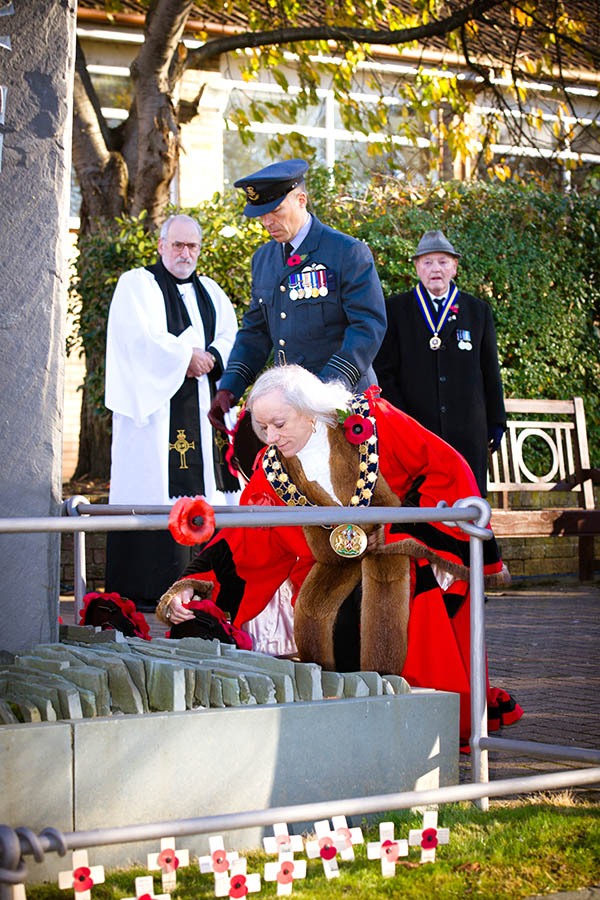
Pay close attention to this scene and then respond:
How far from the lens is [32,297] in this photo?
158 inches

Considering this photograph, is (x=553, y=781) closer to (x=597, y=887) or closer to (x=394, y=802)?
(x=597, y=887)

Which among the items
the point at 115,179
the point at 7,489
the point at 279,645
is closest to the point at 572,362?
the point at 115,179

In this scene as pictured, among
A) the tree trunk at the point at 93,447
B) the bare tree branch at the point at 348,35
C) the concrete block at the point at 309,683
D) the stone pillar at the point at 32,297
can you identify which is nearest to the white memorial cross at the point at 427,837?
the concrete block at the point at 309,683

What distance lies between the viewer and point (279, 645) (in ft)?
14.4

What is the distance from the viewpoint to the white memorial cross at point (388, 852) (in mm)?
2791

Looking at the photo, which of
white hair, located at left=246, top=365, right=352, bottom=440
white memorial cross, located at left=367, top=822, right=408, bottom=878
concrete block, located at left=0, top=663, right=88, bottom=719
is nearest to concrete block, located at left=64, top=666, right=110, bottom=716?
concrete block, located at left=0, top=663, right=88, bottom=719

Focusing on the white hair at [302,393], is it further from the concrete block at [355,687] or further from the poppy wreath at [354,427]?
Answer: the concrete block at [355,687]

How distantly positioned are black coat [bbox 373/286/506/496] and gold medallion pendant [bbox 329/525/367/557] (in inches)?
128

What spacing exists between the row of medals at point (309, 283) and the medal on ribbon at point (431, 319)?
232cm

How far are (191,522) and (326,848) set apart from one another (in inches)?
31.6

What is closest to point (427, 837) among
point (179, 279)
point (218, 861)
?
point (218, 861)

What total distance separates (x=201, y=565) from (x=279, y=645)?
0.42 m

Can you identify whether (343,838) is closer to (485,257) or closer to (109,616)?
(109,616)

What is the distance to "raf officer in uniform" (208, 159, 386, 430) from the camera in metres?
4.85
